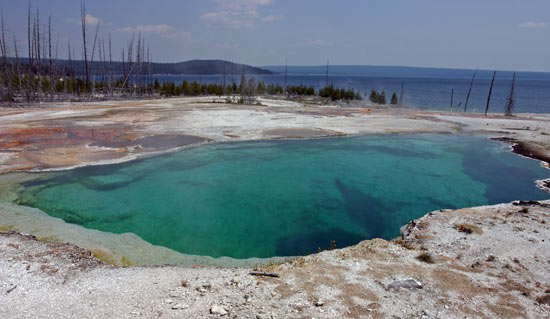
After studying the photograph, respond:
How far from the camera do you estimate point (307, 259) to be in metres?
6.98

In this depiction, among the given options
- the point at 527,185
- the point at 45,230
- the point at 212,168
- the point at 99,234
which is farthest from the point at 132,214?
the point at 527,185

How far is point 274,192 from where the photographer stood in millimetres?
12875

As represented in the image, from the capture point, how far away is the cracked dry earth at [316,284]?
4.91 metres

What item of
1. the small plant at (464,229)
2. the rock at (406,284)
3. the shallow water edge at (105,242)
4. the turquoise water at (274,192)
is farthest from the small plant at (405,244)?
the shallow water edge at (105,242)

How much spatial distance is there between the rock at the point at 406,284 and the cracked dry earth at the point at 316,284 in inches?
0.6

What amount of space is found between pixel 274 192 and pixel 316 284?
23.8ft

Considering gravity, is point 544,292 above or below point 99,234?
above

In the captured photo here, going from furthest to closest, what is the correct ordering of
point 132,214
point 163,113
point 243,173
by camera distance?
point 163,113 → point 243,173 → point 132,214

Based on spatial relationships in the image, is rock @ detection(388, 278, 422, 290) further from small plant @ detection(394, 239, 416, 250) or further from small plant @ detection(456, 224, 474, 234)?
small plant @ detection(456, 224, 474, 234)

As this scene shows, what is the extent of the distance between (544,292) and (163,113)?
2730 centimetres

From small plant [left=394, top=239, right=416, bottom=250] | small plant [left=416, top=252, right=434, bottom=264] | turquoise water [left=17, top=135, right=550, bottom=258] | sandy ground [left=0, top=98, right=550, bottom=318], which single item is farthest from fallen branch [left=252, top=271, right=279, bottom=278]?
small plant [left=394, top=239, right=416, bottom=250]

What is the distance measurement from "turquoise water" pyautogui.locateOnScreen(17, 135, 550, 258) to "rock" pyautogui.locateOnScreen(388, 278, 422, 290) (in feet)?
10.6

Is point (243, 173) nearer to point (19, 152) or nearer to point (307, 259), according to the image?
point (307, 259)

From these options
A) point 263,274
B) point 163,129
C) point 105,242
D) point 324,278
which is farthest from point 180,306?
point 163,129
